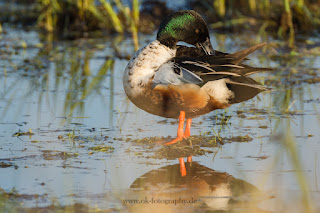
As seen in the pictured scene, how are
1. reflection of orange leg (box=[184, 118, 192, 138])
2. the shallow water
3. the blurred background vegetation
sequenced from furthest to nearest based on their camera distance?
1. the blurred background vegetation
2. reflection of orange leg (box=[184, 118, 192, 138])
3. the shallow water

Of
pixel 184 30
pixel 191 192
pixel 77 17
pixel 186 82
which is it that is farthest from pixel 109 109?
pixel 77 17

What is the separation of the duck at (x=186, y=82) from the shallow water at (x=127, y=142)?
272mm

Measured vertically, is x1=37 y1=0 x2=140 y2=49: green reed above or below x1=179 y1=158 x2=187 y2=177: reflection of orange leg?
above

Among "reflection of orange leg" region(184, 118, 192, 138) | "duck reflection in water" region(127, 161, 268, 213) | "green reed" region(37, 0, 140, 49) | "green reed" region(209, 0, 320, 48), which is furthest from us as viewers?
"green reed" region(37, 0, 140, 49)

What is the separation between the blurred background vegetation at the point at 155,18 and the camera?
9.45 m

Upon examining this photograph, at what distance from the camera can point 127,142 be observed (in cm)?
473

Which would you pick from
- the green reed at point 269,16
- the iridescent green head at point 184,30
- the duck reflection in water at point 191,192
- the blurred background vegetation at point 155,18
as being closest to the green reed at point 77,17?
the blurred background vegetation at point 155,18

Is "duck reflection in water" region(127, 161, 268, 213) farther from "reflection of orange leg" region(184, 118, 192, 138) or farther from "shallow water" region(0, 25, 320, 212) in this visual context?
"reflection of orange leg" region(184, 118, 192, 138)

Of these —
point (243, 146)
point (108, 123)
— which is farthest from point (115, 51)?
point (243, 146)

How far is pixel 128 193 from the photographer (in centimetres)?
360

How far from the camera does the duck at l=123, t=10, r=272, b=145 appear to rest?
4586 millimetres

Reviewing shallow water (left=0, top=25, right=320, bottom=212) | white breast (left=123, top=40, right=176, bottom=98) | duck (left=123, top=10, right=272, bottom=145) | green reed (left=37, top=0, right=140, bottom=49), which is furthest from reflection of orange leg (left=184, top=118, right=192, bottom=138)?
green reed (left=37, top=0, right=140, bottom=49)

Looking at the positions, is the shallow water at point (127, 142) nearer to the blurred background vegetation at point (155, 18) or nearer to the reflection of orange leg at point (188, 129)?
the reflection of orange leg at point (188, 129)

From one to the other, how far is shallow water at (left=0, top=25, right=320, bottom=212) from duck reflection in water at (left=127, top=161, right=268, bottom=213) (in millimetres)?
11
